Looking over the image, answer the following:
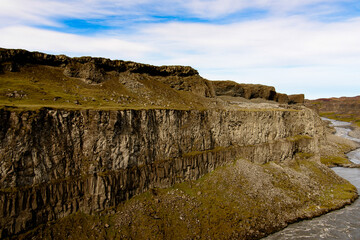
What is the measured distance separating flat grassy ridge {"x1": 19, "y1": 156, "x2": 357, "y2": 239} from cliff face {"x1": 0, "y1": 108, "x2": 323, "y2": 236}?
1730mm

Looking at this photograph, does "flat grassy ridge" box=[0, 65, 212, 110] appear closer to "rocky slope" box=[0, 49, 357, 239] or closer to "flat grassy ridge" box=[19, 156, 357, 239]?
"rocky slope" box=[0, 49, 357, 239]

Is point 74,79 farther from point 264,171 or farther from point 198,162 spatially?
point 264,171

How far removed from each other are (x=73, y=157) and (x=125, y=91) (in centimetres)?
2216

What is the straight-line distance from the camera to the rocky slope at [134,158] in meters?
27.5

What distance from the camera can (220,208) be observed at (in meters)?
36.2

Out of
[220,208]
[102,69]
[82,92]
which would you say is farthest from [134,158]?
[102,69]

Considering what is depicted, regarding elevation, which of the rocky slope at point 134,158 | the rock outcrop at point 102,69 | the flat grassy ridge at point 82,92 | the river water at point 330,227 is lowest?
the river water at point 330,227

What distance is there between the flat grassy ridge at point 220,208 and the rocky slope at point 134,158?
172mm

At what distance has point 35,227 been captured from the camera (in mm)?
26609

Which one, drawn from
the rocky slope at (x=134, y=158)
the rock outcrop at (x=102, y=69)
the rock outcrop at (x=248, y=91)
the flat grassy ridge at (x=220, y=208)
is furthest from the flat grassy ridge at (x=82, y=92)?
the rock outcrop at (x=248, y=91)

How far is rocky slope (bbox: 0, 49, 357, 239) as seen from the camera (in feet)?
90.3

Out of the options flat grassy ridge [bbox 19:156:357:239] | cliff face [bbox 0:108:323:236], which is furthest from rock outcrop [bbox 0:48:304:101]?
flat grassy ridge [bbox 19:156:357:239]

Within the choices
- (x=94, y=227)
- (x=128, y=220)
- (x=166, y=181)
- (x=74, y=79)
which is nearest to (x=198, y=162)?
(x=166, y=181)

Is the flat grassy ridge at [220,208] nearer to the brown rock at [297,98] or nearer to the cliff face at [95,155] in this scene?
the cliff face at [95,155]
